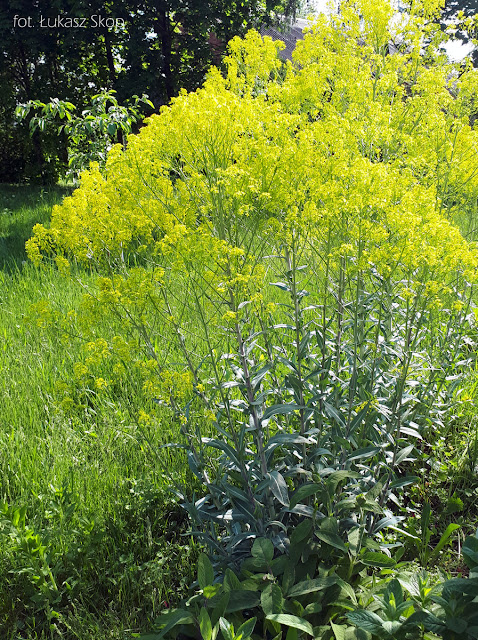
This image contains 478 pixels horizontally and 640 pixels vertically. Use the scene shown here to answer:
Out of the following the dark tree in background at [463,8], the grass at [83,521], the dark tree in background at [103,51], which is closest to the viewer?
the grass at [83,521]

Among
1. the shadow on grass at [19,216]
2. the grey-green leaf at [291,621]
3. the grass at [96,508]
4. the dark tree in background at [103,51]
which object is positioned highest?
the dark tree in background at [103,51]

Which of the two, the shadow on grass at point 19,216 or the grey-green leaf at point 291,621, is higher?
the shadow on grass at point 19,216

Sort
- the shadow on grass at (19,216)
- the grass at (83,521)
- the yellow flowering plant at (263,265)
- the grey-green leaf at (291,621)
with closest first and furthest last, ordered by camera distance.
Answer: the grey-green leaf at (291,621) → the yellow flowering plant at (263,265) → the grass at (83,521) → the shadow on grass at (19,216)

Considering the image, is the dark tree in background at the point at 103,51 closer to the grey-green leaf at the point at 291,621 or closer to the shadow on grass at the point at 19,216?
the shadow on grass at the point at 19,216

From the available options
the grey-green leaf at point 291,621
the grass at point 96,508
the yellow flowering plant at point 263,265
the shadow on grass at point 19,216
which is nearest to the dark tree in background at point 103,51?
the shadow on grass at point 19,216

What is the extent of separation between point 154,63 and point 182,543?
12.4 m

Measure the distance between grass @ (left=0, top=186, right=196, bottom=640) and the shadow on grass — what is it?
3.15 meters

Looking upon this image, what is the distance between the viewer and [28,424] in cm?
328

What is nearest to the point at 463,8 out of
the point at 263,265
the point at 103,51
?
the point at 103,51

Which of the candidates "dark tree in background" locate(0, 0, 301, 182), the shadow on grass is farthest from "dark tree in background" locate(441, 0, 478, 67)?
the shadow on grass

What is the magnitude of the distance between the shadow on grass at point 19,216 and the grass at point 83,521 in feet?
10.3

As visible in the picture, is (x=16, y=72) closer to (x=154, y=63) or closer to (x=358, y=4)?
(x=154, y=63)

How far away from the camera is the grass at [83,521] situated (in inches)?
85.7

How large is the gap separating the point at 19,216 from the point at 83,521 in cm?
754
